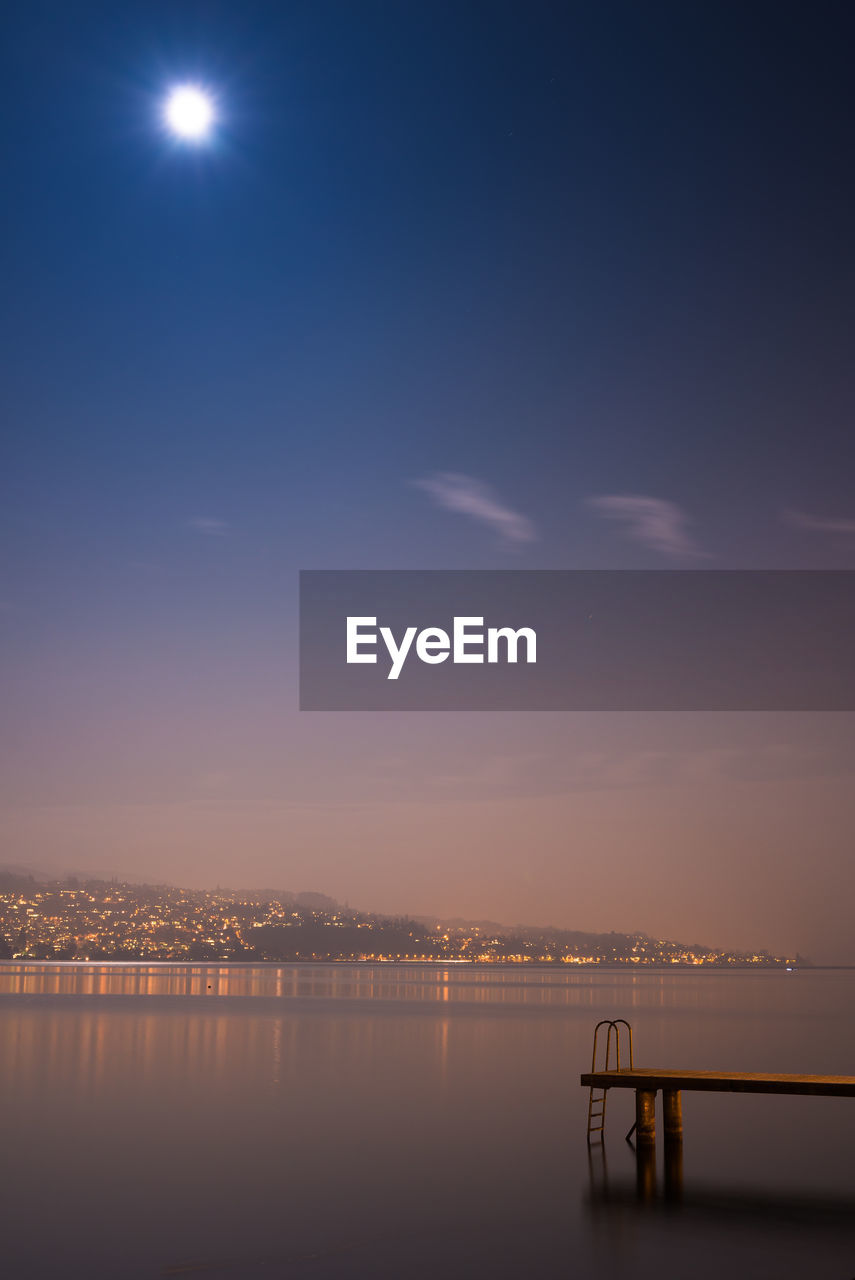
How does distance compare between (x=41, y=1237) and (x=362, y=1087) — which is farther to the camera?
(x=362, y=1087)

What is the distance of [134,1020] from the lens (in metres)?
99.0

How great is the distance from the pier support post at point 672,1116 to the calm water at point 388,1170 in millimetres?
828

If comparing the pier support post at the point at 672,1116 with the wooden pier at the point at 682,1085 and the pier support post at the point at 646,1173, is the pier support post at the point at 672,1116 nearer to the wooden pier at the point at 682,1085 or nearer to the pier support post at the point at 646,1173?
the wooden pier at the point at 682,1085

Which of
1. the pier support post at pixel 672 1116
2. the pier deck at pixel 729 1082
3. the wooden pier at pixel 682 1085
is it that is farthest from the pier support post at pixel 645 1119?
the pier support post at pixel 672 1116

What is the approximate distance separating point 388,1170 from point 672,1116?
7.25 m

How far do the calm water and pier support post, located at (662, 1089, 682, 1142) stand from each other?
32.6 inches

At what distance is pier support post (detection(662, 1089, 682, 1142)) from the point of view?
29.1m

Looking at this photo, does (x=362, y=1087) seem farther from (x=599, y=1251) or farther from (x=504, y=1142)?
(x=599, y=1251)

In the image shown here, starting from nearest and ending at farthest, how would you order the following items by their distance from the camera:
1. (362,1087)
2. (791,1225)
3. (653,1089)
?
(791,1225) < (653,1089) < (362,1087)

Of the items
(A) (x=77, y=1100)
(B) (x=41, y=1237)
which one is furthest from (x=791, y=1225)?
(A) (x=77, y=1100)

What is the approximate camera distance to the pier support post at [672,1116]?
29094mm

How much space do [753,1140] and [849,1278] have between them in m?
17.2

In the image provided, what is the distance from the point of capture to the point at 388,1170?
30.4 metres

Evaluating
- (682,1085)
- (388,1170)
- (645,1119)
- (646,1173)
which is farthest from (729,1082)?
(388,1170)
